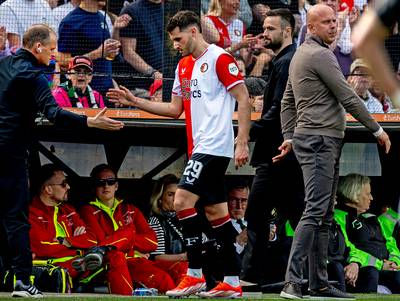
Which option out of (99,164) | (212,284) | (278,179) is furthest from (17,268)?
(99,164)

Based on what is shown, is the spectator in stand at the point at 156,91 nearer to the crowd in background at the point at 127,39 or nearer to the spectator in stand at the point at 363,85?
Answer: the crowd in background at the point at 127,39

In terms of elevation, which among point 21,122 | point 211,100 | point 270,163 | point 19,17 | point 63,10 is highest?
point 63,10

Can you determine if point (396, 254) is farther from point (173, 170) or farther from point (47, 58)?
point (47, 58)

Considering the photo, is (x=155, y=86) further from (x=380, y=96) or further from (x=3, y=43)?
(x=380, y=96)

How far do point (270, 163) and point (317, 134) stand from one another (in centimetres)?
116

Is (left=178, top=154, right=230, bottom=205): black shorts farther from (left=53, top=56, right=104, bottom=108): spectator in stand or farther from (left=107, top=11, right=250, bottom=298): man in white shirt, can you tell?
(left=53, top=56, right=104, bottom=108): spectator in stand

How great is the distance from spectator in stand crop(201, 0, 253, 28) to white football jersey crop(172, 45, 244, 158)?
289cm

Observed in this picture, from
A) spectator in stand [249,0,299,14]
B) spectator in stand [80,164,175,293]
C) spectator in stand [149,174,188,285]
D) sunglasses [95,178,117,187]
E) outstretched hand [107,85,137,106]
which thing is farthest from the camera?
spectator in stand [249,0,299,14]

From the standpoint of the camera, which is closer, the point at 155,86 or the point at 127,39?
the point at 155,86

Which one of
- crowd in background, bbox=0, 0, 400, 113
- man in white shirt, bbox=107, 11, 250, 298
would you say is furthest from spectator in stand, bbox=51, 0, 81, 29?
man in white shirt, bbox=107, 11, 250, 298

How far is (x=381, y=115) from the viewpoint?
11078mm

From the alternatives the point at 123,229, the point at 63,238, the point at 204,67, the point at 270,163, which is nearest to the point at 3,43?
the point at 63,238

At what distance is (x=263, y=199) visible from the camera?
9.09 m

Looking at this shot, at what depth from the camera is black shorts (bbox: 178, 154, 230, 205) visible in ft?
26.8
